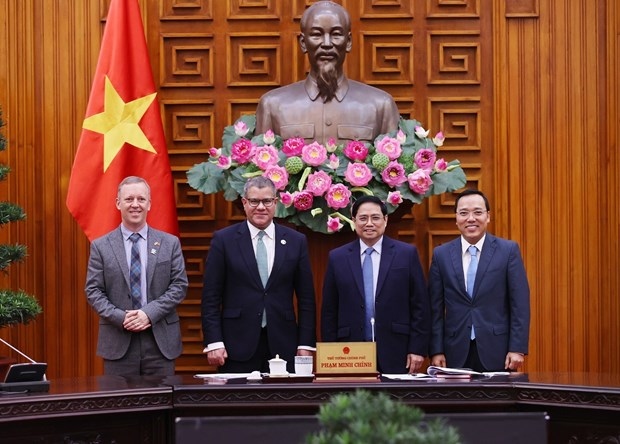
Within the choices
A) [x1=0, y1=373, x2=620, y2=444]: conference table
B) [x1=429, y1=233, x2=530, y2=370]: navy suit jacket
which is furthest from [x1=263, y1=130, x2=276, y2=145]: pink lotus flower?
[x1=0, y1=373, x2=620, y2=444]: conference table

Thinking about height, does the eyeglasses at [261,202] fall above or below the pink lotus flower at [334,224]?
above

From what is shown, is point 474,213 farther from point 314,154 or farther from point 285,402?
point 285,402

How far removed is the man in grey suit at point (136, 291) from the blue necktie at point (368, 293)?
0.76 metres

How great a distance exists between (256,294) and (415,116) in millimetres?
1819

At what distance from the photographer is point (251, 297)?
15.5 feet

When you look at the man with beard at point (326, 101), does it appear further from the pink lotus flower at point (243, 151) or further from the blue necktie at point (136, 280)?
the blue necktie at point (136, 280)

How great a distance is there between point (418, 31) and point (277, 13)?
0.78 m

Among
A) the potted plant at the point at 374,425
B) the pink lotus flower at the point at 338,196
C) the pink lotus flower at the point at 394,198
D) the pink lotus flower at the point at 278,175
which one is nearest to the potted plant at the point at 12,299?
the pink lotus flower at the point at 278,175

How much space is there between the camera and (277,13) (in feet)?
20.1

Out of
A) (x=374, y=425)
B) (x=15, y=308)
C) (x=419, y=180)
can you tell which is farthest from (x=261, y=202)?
(x=374, y=425)

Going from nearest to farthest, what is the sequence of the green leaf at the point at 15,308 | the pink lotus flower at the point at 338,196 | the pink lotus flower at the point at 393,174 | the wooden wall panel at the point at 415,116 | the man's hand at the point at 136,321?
the man's hand at the point at 136,321
the green leaf at the point at 15,308
the pink lotus flower at the point at 338,196
the pink lotus flower at the point at 393,174
the wooden wall panel at the point at 415,116

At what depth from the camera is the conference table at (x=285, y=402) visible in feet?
11.6

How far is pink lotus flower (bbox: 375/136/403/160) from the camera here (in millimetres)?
5219

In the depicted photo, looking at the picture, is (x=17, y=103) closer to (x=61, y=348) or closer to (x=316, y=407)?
(x=61, y=348)
